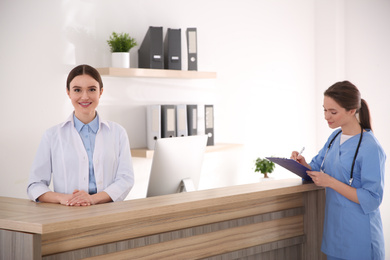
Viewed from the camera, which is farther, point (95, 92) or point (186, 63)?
point (186, 63)

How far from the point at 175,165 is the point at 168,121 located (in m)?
1.37

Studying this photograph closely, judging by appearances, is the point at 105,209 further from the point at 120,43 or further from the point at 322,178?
the point at 120,43

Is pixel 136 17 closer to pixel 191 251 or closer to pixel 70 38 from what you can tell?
pixel 70 38

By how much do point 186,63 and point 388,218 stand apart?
2716mm

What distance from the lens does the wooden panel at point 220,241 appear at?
2331mm

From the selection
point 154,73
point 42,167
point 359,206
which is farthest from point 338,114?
point 154,73

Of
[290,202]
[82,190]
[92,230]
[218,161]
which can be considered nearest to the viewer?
[92,230]

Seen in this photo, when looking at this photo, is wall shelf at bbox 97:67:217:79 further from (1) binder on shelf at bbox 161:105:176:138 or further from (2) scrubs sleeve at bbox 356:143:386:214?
(2) scrubs sleeve at bbox 356:143:386:214

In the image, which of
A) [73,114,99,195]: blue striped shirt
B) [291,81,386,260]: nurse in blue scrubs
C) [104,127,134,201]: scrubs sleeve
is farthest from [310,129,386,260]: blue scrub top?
[73,114,99,195]: blue striped shirt

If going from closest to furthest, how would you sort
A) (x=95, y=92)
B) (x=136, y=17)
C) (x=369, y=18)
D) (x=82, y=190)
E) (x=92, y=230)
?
(x=92, y=230), (x=82, y=190), (x=95, y=92), (x=136, y=17), (x=369, y=18)

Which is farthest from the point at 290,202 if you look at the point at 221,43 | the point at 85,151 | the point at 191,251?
the point at 221,43

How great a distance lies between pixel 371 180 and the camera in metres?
2.61

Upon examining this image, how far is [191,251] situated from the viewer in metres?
2.50

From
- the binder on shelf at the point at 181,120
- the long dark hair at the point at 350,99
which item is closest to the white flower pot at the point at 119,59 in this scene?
the binder on shelf at the point at 181,120
